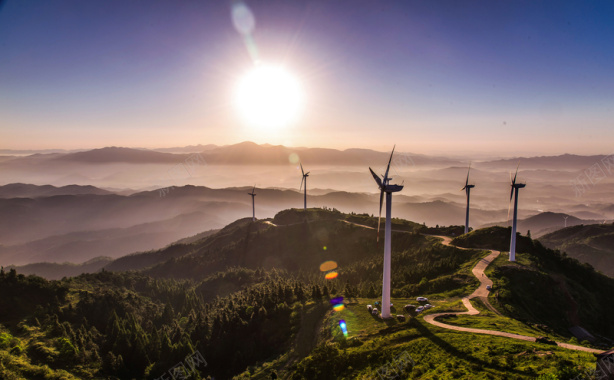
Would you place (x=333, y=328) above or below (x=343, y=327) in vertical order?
below

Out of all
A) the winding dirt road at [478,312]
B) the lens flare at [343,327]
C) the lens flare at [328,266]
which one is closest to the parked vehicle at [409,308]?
the winding dirt road at [478,312]

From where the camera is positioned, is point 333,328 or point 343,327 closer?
point 343,327

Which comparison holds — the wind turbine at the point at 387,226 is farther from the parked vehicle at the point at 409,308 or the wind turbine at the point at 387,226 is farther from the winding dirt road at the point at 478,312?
the winding dirt road at the point at 478,312

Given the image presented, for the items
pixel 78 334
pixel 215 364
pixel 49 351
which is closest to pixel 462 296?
pixel 215 364

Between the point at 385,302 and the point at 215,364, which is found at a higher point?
the point at 385,302

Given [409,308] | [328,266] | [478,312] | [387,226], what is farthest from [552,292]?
[328,266]

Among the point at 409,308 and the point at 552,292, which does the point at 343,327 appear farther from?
the point at 552,292

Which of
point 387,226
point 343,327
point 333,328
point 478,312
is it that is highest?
point 387,226

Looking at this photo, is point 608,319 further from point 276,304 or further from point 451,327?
point 276,304

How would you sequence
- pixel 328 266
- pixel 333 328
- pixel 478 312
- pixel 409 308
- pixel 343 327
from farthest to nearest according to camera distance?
pixel 328 266, pixel 333 328, pixel 409 308, pixel 343 327, pixel 478 312
